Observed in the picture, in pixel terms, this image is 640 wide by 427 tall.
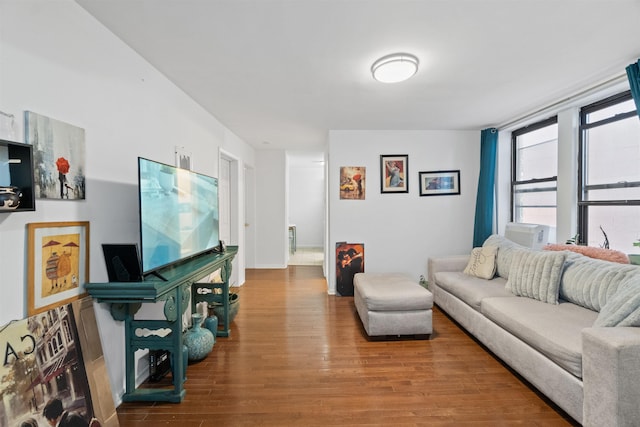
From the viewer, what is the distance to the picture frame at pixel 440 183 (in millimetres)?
4371

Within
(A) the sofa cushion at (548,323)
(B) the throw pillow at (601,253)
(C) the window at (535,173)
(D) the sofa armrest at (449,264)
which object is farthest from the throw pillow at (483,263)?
(C) the window at (535,173)

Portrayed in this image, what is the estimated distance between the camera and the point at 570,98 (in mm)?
2926

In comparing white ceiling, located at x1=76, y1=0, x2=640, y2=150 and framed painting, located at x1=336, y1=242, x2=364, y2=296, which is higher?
white ceiling, located at x1=76, y1=0, x2=640, y2=150

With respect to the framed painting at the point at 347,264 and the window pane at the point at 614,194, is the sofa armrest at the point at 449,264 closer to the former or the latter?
the framed painting at the point at 347,264

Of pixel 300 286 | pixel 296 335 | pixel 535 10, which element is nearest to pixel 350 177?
pixel 300 286

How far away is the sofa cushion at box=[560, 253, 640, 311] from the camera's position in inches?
84.0

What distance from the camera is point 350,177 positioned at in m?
4.30

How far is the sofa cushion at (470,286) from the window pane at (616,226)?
99cm

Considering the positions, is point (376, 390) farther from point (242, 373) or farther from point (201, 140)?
A: point (201, 140)

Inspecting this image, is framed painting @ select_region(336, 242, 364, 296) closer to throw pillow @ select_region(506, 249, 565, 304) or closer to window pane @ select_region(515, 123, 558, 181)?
throw pillow @ select_region(506, 249, 565, 304)

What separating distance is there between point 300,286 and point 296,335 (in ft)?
5.87

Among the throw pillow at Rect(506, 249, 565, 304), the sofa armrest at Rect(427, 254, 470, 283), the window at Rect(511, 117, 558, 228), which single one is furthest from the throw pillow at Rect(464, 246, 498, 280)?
the window at Rect(511, 117, 558, 228)

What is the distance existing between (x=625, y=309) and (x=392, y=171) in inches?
117

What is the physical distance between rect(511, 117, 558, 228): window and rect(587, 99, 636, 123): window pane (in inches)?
17.5
